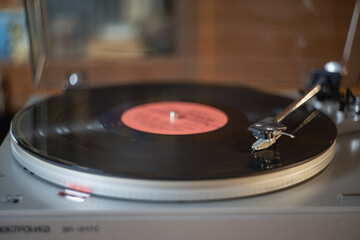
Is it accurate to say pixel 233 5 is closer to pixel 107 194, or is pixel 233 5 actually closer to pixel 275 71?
pixel 275 71

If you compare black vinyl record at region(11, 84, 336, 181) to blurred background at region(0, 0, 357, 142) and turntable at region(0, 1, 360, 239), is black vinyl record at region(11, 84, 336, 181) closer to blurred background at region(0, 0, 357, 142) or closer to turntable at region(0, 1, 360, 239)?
turntable at region(0, 1, 360, 239)

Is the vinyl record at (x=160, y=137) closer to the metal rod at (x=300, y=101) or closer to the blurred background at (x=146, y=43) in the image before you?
the metal rod at (x=300, y=101)

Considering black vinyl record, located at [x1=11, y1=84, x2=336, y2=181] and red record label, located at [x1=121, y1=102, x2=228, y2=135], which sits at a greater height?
black vinyl record, located at [x1=11, y1=84, x2=336, y2=181]

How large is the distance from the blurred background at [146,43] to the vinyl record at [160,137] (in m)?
0.34

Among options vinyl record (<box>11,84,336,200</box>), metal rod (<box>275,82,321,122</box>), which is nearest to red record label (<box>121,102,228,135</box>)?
vinyl record (<box>11,84,336,200</box>)

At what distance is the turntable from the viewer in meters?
0.69

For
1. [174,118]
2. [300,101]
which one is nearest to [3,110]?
[174,118]

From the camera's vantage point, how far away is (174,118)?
3.38 ft

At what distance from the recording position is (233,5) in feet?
6.25

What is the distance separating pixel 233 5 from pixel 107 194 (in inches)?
53.1

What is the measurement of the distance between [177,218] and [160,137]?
235 millimetres

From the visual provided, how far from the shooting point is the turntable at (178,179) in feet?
2.28

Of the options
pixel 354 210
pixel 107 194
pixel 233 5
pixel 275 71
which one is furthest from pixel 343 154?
pixel 233 5

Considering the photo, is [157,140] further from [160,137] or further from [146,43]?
[146,43]
